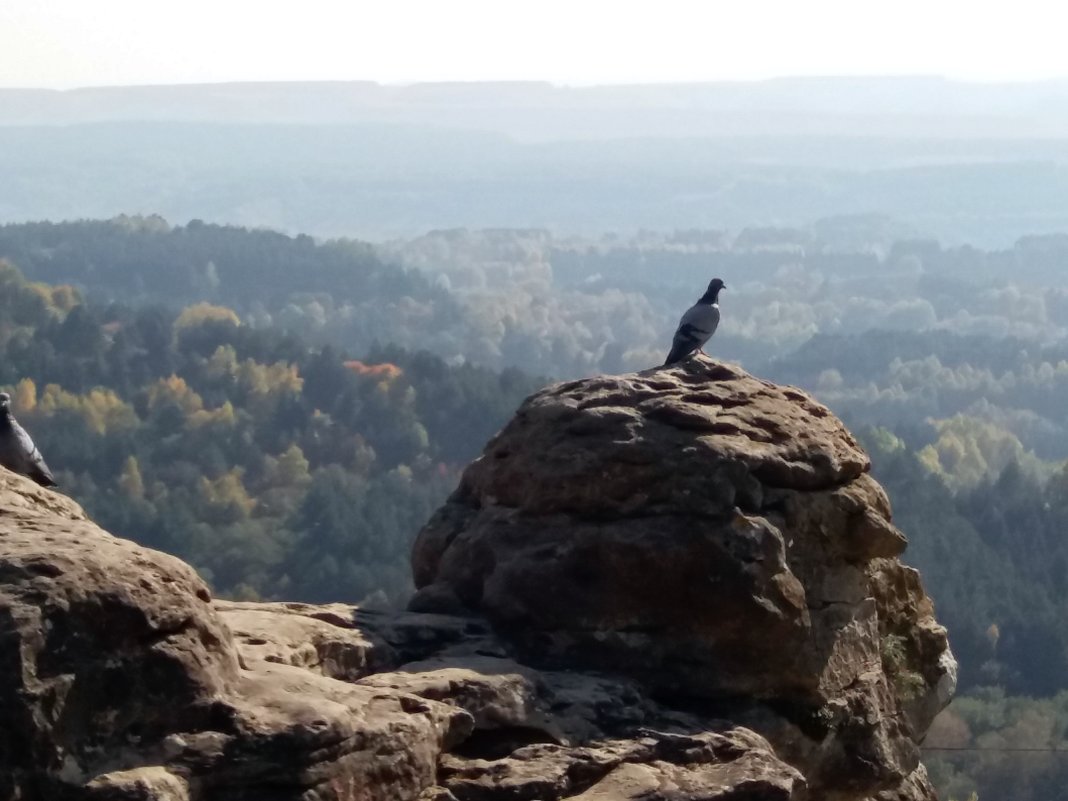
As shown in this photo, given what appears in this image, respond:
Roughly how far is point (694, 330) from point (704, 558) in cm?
419

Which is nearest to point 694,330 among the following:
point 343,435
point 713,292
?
point 713,292

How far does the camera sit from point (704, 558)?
1225 cm

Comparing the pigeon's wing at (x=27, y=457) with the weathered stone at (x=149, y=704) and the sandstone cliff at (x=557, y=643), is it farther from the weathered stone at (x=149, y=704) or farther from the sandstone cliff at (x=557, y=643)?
the weathered stone at (x=149, y=704)

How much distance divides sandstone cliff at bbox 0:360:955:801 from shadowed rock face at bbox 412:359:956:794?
0.8 inches

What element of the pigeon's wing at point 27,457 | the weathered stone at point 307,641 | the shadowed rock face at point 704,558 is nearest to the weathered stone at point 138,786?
the weathered stone at point 307,641

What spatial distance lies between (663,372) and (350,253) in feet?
493

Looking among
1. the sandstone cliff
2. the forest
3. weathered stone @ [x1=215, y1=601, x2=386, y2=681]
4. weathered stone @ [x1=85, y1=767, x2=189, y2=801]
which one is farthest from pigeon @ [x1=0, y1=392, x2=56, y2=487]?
the forest

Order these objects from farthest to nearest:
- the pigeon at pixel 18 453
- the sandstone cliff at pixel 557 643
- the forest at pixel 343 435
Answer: the forest at pixel 343 435, the pigeon at pixel 18 453, the sandstone cliff at pixel 557 643

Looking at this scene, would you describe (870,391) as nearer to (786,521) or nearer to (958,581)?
(958,581)

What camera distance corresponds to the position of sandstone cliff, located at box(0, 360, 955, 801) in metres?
8.97

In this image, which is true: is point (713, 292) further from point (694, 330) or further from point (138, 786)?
point (138, 786)

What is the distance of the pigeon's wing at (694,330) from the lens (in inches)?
623

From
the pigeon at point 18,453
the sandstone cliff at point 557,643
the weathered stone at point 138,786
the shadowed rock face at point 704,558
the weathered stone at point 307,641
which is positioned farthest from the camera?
the pigeon at point 18,453

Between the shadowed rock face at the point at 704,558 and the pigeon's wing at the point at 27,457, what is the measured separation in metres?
3.50
